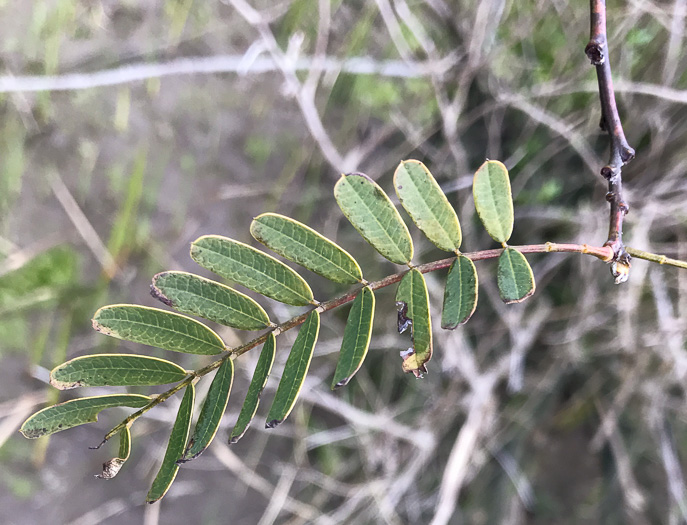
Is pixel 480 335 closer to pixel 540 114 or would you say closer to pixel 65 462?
pixel 540 114

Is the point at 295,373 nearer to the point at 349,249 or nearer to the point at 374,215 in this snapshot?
the point at 374,215

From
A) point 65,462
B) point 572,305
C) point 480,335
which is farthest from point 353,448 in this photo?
point 65,462

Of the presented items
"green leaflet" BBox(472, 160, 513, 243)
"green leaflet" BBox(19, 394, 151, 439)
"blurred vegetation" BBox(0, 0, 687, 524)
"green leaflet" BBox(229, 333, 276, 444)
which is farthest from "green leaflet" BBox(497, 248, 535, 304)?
"blurred vegetation" BBox(0, 0, 687, 524)

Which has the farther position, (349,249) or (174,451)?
(349,249)

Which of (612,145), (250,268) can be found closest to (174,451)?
(250,268)

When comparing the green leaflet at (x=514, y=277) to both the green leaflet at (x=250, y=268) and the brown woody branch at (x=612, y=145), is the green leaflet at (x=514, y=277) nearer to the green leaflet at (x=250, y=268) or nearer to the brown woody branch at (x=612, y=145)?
the brown woody branch at (x=612, y=145)

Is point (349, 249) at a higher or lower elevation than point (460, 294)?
higher

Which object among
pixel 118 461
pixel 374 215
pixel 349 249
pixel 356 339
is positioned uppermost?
pixel 349 249
